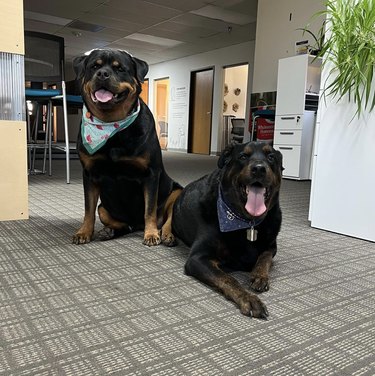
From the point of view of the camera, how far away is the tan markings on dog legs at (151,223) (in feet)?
5.56

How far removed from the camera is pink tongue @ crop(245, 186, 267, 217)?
126 centimetres

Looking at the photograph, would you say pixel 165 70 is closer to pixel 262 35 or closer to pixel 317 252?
pixel 262 35

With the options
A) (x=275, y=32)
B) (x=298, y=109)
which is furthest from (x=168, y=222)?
(x=275, y=32)

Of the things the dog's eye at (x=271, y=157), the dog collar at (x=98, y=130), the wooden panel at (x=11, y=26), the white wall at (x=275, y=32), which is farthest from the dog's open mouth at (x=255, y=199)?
the white wall at (x=275, y=32)

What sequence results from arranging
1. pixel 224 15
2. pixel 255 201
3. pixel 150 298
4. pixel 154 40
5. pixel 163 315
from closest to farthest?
pixel 163 315 → pixel 150 298 → pixel 255 201 → pixel 224 15 → pixel 154 40

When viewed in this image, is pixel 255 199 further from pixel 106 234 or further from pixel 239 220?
pixel 106 234

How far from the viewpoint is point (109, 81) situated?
1521 mm

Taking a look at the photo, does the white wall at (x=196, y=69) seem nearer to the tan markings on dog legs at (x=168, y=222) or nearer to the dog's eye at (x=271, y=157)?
the tan markings on dog legs at (x=168, y=222)

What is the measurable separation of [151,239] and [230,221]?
1.74ft

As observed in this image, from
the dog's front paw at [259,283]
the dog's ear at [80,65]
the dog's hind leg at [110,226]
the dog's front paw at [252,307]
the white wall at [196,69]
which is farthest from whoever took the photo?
the white wall at [196,69]

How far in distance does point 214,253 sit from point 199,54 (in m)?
9.48

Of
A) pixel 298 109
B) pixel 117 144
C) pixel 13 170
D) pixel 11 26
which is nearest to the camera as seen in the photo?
pixel 117 144

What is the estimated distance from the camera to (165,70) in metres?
11.4

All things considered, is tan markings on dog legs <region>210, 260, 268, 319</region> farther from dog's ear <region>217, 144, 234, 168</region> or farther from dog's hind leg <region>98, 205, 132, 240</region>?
dog's hind leg <region>98, 205, 132, 240</region>
